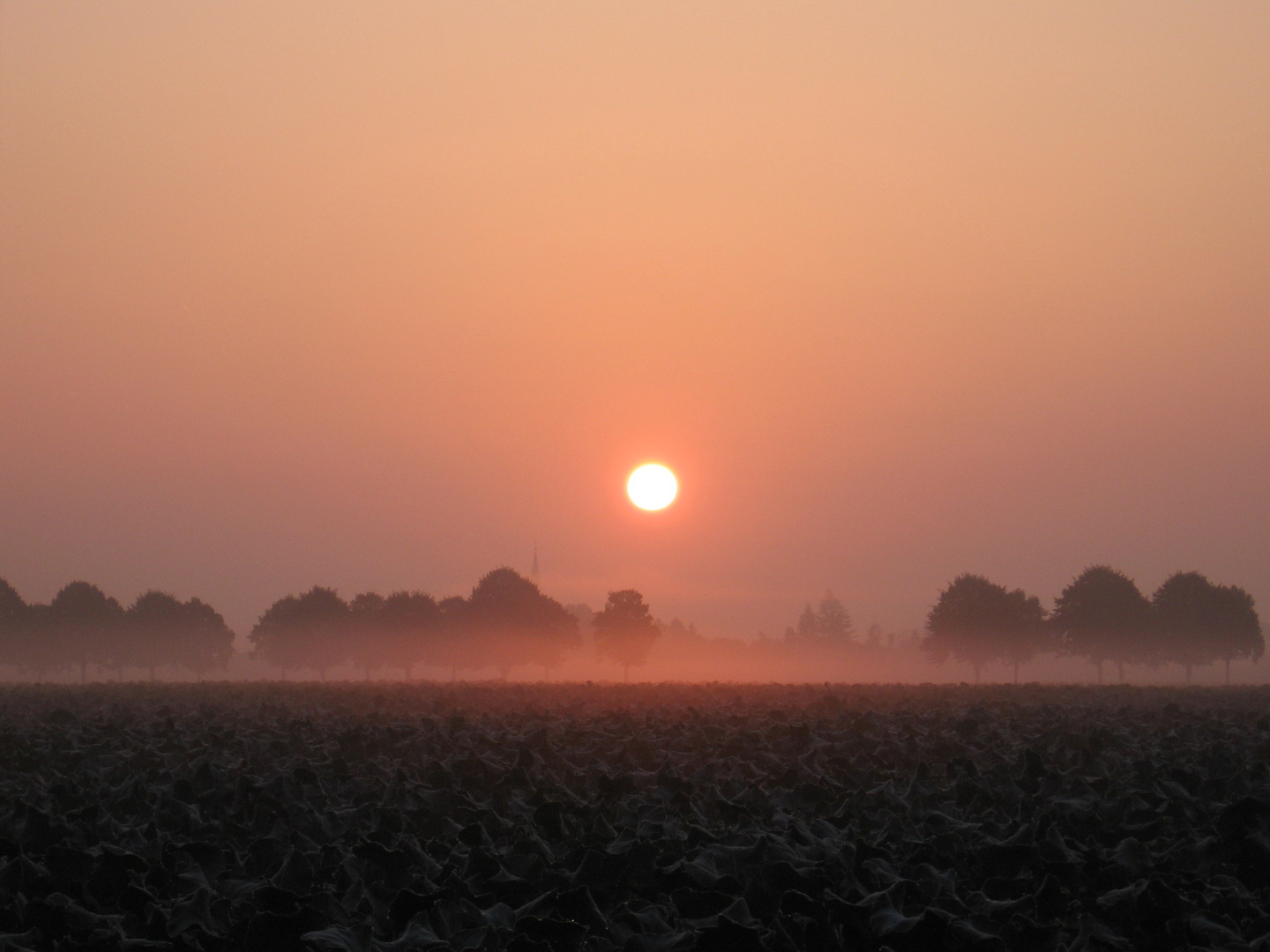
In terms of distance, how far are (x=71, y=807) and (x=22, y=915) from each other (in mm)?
4392

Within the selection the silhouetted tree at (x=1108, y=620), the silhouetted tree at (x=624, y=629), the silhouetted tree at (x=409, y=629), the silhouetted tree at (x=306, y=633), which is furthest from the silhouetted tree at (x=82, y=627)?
the silhouetted tree at (x=1108, y=620)

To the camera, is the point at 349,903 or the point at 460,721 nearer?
the point at 349,903

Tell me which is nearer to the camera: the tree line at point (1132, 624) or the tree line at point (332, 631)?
the tree line at point (1132, 624)

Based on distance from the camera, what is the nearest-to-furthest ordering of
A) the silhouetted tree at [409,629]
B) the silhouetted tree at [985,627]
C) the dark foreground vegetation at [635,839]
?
the dark foreground vegetation at [635,839] < the silhouetted tree at [985,627] < the silhouetted tree at [409,629]

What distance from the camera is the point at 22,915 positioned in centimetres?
757

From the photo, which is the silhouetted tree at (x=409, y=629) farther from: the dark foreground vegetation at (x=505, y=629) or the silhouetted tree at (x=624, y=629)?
the silhouetted tree at (x=624, y=629)

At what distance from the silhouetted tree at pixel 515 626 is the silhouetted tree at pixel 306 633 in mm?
18701

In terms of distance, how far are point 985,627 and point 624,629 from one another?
43.6 m

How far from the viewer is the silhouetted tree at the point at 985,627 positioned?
120500 millimetres

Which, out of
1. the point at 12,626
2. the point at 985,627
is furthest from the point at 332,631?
the point at 985,627

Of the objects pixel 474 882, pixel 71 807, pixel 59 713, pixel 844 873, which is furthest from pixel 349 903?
pixel 59 713

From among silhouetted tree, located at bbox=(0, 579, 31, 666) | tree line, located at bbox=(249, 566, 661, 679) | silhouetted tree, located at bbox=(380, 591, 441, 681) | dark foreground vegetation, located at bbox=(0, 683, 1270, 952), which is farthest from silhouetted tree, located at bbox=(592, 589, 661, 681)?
dark foreground vegetation, located at bbox=(0, 683, 1270, 952)

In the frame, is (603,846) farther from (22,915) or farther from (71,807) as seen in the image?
(71,807)

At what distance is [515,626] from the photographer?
124 meters
